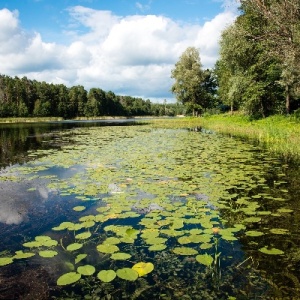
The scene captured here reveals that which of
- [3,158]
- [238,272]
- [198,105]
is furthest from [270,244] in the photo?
[198,105]

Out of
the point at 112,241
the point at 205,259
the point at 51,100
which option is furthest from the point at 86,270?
the point at 51,100

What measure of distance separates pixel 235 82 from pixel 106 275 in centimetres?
3009

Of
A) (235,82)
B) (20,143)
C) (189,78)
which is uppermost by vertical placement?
(189,78)

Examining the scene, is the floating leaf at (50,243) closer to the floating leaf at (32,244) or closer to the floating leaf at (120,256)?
the floating leaf at (32,244)

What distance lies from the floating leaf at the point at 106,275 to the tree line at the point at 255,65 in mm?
13639

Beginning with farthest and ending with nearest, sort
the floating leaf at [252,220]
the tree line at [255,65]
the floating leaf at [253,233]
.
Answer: the tree line at [255,65], the floating leaf at [252,220], the floating leaf at [253,233]

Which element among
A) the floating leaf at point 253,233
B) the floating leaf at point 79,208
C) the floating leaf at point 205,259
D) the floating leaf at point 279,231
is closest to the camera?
the floating leaf at point 205,259

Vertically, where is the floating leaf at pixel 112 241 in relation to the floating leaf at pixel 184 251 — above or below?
above

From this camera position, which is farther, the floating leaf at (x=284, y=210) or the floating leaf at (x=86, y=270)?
the floating leaf at (x=284, y=210)

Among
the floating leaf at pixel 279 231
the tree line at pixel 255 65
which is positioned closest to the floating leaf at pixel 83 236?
the floating leaf at pixel 279 231

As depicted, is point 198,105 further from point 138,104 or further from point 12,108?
point 138,104

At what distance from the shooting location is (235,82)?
1190 inches

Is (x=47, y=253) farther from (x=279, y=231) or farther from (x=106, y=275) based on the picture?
(x=279, y=231)

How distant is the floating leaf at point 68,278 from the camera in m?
3.20
